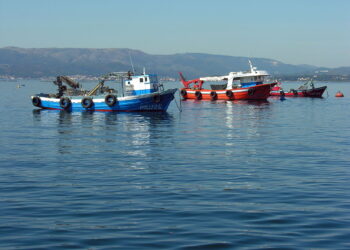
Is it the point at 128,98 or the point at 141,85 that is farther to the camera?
the point at 141,85

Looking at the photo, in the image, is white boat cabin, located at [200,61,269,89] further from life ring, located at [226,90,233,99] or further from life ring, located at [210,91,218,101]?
life ring, located at [210,91,218,101]

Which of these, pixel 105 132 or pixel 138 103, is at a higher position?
pixel 138 103

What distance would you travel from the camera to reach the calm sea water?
14391 mm

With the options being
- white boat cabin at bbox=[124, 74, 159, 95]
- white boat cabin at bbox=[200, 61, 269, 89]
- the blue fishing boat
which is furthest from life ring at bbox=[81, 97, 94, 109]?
white boat cabin at bbox=[200, 61, 269, 89]

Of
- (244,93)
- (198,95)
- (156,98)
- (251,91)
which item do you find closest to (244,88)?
(244,93)

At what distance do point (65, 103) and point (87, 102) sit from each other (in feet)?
12.4

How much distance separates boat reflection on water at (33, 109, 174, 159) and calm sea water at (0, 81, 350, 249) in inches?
5.8

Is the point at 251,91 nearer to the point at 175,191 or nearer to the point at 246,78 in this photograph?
the point at 246,78

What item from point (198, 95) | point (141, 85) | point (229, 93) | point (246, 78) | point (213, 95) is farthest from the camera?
point (198, 95)

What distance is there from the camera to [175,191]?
20000mm

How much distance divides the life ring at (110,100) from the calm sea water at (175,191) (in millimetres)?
23527

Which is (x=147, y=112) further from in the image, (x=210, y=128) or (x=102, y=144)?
(x=102, y=144)

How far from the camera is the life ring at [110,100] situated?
63947 mm

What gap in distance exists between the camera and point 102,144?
114 feet
